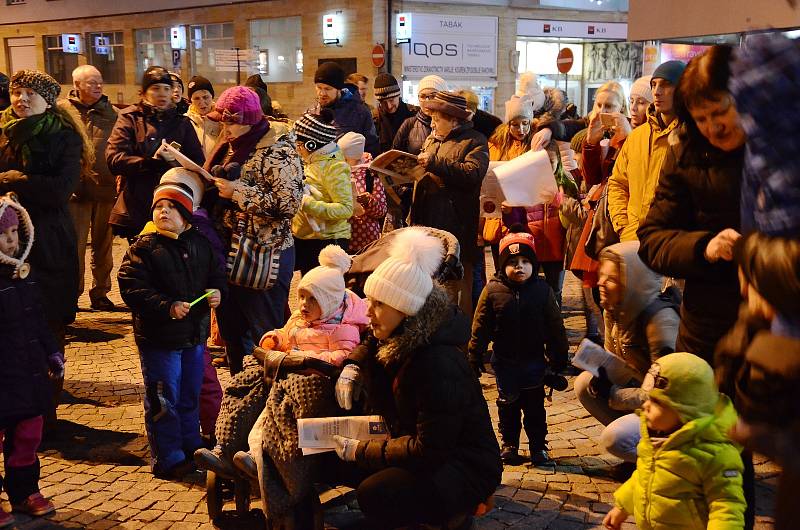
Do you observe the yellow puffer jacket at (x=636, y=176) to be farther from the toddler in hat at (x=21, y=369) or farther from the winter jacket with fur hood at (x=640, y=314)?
the toddler in hat at (x=21, y=369)

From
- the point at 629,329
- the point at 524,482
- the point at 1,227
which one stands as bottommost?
the point at 524,482

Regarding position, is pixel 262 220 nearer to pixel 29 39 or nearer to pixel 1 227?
pixel 1 227

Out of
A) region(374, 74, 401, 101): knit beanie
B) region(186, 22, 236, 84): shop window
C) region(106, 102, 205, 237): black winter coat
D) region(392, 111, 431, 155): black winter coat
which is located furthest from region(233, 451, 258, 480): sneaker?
region(186, 22, 236, 84): shop window

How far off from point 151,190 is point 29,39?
3495cm

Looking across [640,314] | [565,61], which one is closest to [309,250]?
[640,314]

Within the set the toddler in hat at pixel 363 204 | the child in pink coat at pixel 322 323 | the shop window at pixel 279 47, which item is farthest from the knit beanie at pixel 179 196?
the shop window at pixel 279 47

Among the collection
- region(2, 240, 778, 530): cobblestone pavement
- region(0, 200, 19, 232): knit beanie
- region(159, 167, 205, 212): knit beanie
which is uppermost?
region(159, 167, 205, 212): knit beanie

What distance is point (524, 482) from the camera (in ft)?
17.7

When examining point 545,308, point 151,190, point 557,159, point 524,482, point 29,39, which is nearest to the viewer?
point 524,482

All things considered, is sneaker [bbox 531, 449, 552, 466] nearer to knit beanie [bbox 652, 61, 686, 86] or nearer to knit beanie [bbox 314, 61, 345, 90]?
knit beanie [bbox 652, 61, 686, 86]

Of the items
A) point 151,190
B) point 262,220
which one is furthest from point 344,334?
point 151,190

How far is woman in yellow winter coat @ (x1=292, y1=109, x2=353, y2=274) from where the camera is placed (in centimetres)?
700

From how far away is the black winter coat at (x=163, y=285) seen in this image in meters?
5.40

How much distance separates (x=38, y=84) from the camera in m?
6.63
